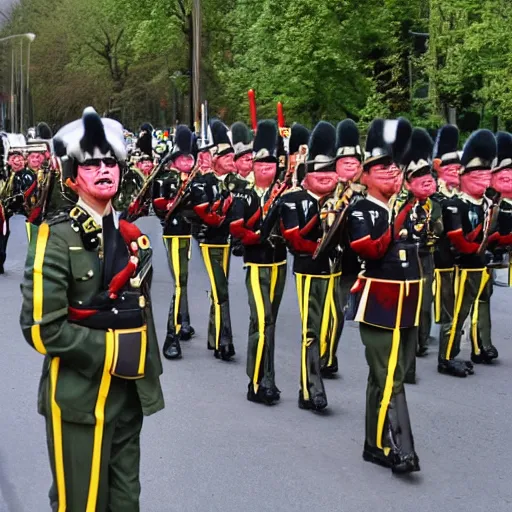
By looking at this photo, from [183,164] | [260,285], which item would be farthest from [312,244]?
[183,164]

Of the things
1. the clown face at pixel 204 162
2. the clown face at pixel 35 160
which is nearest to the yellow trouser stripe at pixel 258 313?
the clown face at pixel 204 162

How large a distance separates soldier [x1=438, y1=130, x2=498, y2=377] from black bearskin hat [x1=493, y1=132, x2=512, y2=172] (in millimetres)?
246

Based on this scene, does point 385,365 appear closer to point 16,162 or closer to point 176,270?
point 176,270

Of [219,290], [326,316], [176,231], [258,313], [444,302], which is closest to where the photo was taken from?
[326,316]

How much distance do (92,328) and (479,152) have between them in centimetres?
550

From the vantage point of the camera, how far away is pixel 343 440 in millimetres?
7289

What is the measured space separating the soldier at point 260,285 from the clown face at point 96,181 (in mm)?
3598

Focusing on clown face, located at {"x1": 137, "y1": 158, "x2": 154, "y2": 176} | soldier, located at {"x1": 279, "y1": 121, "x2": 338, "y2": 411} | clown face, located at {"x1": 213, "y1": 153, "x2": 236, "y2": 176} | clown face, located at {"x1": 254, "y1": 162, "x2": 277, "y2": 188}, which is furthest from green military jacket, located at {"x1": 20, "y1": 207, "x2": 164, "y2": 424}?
clown face, located at {"x1": 137, "y1": 158, "x2": 154, "y2": 176}

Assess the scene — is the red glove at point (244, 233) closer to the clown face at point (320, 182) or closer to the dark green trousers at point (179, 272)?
the clown face at point (320, 182)

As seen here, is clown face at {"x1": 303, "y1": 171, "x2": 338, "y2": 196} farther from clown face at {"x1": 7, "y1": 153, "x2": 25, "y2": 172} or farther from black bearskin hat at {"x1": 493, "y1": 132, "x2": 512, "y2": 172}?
clown face at {"x1": 7, "y1": 153, "x2": 25, "y2": 172}

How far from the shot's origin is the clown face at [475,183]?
9021mm

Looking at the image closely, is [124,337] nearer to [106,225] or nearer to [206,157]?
[106,225]

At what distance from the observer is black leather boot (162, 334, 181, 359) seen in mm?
10031

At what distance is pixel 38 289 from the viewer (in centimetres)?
426
